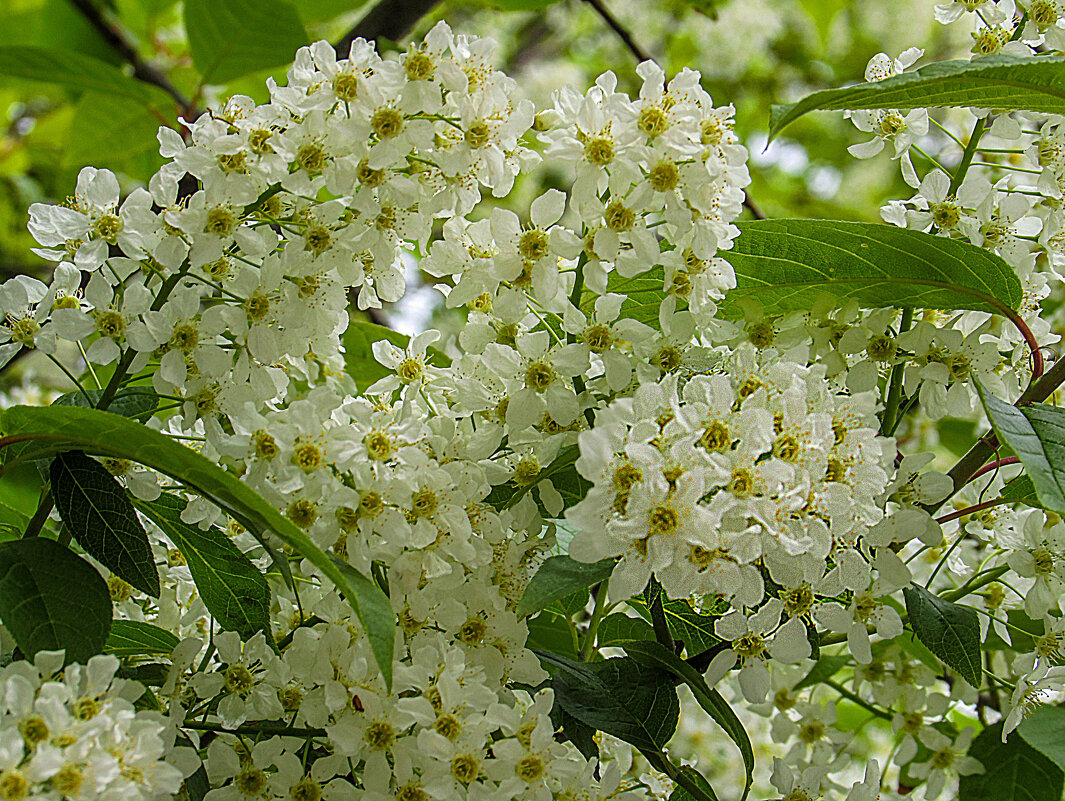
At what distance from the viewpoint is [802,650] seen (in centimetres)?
72

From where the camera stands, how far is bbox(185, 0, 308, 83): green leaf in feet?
4.93

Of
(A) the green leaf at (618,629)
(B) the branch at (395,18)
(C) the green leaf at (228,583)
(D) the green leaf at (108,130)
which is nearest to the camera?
(C) the green leaf at (228,583)

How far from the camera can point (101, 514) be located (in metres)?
0.73

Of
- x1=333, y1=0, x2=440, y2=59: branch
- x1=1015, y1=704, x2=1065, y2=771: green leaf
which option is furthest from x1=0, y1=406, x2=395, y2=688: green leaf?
x1=333, y1=0, x2=440, y2=59: branch

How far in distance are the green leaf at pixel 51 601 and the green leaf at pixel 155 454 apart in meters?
0.07

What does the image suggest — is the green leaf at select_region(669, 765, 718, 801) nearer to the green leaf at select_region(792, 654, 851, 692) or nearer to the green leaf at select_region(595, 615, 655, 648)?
the green leaf at select_region(595, 615, 655, 648)

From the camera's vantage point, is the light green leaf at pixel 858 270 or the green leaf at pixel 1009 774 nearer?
the light green leaf at pixel 858 270

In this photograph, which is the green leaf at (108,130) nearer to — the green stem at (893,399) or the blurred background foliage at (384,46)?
the blurred background foliage at (384,46)

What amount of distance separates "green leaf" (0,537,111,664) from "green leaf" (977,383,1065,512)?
593 mm

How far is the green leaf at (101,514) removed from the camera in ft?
2.40

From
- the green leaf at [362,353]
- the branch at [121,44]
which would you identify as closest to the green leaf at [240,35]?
the branch at [121,44]

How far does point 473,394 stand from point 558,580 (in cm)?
16

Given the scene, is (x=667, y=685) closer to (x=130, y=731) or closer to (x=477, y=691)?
(x=477, y=691)

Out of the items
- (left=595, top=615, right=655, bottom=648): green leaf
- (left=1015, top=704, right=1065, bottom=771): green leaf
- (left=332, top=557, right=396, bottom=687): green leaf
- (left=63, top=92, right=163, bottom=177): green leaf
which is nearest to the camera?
(left=332, top=557, right=396, bottom=687): green leaf
